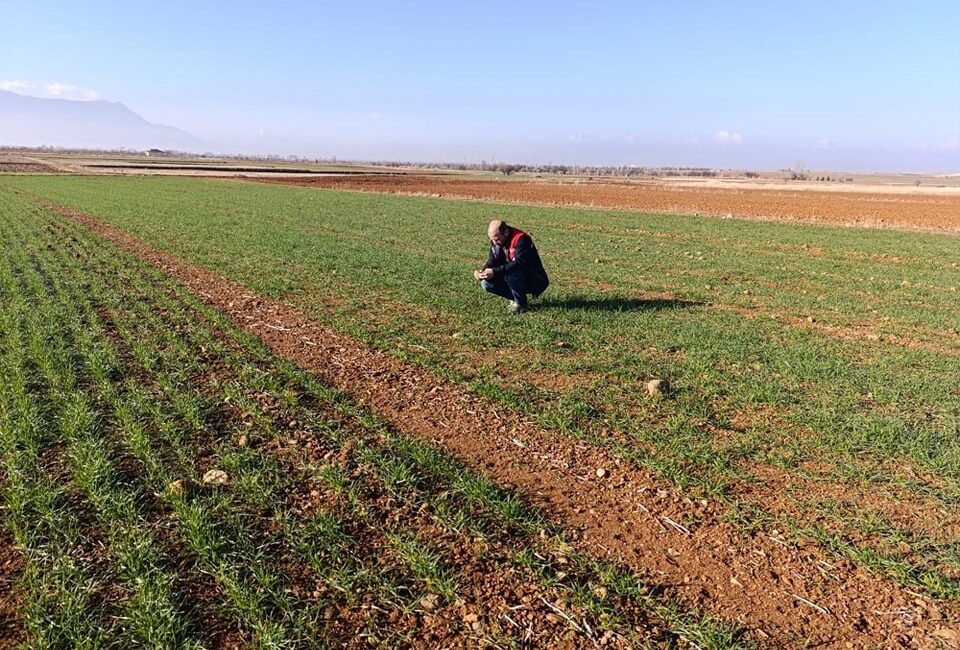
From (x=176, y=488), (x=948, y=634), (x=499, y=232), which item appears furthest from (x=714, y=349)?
(x=176, y=488)

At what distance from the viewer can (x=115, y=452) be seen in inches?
205

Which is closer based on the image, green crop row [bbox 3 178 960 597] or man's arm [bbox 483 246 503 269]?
green crop row [bbox 3 178 960 597]

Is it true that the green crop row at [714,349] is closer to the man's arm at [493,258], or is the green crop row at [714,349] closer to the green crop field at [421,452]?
the green crop field at [421,452]

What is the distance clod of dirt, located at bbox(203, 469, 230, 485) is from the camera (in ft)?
15.7

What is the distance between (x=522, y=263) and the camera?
988cm

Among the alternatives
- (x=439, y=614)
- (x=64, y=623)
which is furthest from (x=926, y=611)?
(x=64, y=623)

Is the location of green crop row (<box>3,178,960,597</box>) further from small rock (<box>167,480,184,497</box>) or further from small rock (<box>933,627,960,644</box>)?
small rock (<box>167,480,184,497</box>)

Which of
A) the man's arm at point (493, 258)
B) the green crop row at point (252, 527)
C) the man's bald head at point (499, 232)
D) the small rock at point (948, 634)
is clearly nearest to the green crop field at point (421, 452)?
the green crop row at point (252, 527)

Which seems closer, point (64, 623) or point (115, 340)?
point (64, 623)

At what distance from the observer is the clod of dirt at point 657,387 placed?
263 inches

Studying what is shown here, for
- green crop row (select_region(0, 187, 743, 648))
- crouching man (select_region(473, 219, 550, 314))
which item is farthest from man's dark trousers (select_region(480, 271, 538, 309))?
green crop row (select_region(0, 187, 743, 648))

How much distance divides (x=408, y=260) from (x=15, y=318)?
8722 millimetres

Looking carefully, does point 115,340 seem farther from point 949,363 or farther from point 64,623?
point 949,363

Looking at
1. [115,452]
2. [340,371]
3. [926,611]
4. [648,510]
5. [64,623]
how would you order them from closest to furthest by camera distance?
[64,623] < [926,611] < [648,510] < [115,452] < [340,371]
